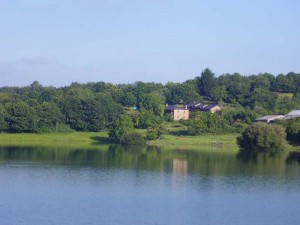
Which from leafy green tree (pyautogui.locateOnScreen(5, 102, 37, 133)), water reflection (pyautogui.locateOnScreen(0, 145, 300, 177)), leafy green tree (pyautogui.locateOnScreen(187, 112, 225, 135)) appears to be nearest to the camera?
water reflection (pyautogui.locateOnScreen(0, 145, 300, 177))

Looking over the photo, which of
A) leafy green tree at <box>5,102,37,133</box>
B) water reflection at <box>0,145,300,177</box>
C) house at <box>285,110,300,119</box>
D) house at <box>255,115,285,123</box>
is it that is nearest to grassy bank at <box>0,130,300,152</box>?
leafy green tree at <box>5,102,37,133</box>

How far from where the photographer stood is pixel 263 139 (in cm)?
6806

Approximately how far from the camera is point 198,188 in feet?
128

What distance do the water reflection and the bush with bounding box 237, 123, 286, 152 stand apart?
3.12m

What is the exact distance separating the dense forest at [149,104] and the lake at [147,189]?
72.1ft

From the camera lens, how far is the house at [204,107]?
10074cm

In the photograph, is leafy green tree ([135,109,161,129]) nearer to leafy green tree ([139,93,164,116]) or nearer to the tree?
leafy green tree ([139,93,164,116])

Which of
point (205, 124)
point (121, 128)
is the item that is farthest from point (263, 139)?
point (121, 128)

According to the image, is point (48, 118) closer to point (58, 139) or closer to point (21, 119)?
point (21, 119)

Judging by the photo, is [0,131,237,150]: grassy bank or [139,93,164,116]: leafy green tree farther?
[139,93,164,116]: leafy green tree

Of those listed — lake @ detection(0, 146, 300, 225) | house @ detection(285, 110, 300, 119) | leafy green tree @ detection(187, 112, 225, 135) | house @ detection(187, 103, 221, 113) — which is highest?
house @ detection(187, 103, 221, 113)

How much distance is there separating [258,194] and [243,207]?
465 centimetres

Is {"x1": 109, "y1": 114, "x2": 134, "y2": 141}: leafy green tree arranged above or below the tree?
below

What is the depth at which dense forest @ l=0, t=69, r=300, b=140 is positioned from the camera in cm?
8200
